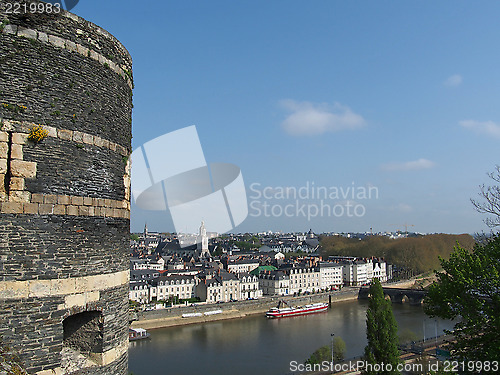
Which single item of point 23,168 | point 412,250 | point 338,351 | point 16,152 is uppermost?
point 16,152

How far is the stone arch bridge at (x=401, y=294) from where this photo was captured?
53.3 meters

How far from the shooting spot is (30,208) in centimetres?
459

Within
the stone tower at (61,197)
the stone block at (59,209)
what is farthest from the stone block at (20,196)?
the stone block at (59,209)

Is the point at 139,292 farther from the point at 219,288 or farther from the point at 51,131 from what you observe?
the point at 51,131

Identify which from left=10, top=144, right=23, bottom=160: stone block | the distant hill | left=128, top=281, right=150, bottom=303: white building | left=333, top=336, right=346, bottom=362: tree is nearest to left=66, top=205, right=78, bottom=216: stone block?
left=10, top=144, right=23, bottom=160: stone block

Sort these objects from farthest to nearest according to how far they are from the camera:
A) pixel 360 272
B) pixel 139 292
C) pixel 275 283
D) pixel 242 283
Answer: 1. pixel 360 272
2. pixel 275 283
3. pixel 242 283
4. pixel 139 292

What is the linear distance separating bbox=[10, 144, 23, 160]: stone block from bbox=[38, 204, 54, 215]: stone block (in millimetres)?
541

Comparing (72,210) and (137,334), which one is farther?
(137,334)

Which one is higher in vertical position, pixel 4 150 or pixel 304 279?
pixel 4 150

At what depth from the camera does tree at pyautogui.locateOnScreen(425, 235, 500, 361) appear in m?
9.79

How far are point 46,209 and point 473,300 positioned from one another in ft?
31.3

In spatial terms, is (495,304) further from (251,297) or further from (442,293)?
(251,297)

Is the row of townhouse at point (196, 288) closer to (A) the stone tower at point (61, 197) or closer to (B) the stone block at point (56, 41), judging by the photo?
(A) the stone tower at point (61, 197)

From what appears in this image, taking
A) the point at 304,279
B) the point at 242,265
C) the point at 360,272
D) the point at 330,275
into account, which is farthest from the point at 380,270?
the point at 242,265
